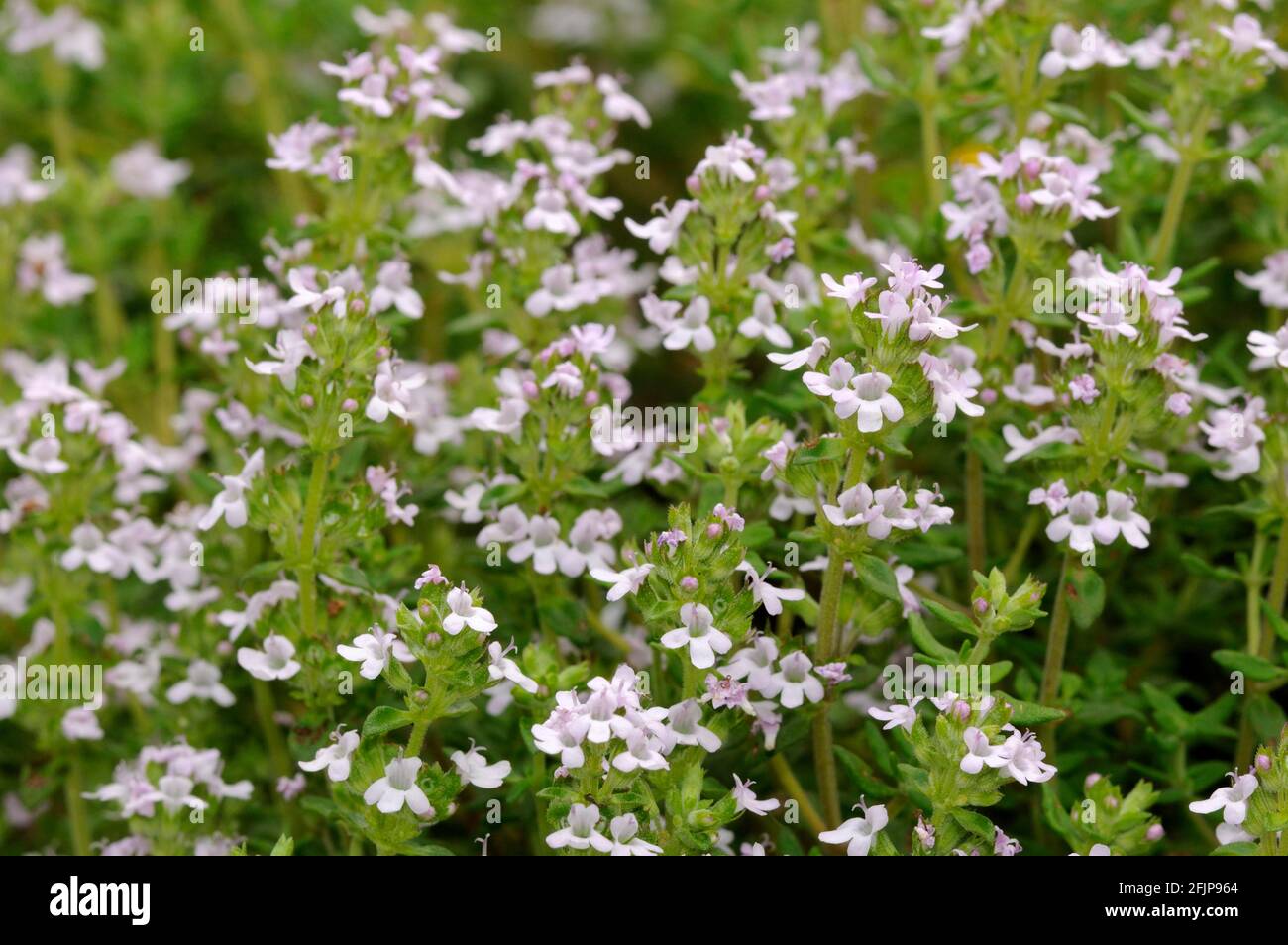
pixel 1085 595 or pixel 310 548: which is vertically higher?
pixel 310 548

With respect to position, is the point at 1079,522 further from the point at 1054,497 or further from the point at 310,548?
the point at 310,548

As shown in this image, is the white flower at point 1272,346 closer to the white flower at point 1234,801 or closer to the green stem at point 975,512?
the green stem at point 975,512

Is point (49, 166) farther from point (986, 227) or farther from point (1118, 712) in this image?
point (1118, 712)

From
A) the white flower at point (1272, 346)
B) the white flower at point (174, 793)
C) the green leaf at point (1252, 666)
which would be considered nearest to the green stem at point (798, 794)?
the green leaf at point (1252, 666)

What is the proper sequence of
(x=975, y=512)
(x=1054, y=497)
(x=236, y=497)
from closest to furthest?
(x=1054, y=497) → (x=236, y=497) → (x=975, y=512)

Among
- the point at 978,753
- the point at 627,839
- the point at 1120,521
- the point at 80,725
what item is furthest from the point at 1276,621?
the point at 80,725
